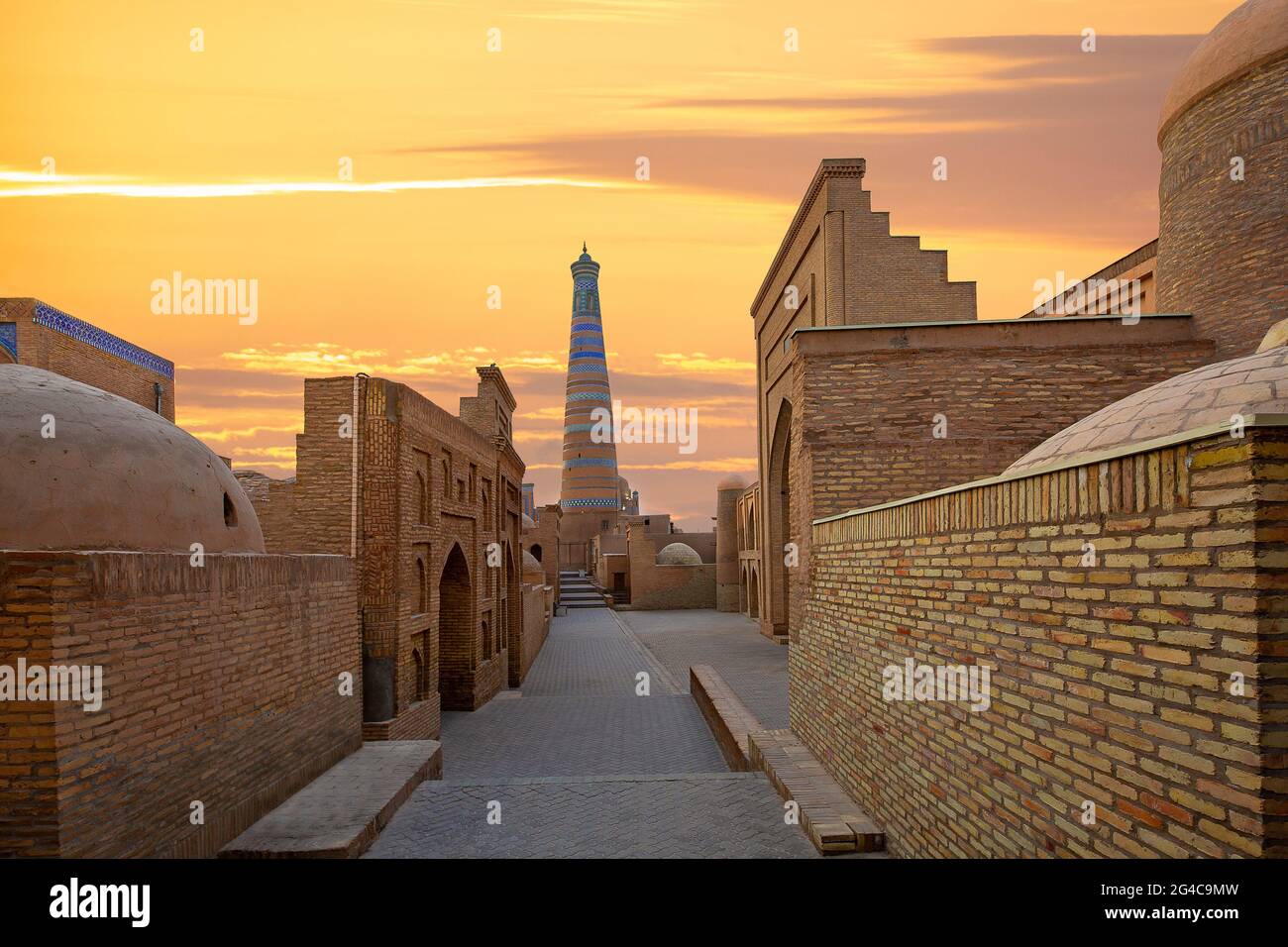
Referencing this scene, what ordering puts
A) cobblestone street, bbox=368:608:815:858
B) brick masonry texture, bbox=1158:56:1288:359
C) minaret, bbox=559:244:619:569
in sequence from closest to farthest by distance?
cobblestone street, bbox=368:608:815:858, brick masonry texture, bbox=1158:56:1288:359, minaret, bbox=559:244:619:569

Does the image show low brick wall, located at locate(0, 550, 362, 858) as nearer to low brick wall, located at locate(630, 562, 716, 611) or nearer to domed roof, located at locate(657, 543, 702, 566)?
low brick wall, located at locate(630, 562, 716, 611)

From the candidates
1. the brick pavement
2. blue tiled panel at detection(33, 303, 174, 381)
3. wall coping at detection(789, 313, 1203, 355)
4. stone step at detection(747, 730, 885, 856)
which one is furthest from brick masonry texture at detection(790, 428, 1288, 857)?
blue tiled panel at detection(33, 303, 174, 381)

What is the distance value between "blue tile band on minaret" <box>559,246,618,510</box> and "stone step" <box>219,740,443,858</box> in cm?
4007

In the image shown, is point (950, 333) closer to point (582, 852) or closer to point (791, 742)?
point (791, 742)

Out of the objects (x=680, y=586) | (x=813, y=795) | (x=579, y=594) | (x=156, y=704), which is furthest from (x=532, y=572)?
(x=156, y=704)

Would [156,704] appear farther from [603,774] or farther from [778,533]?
[778,533]

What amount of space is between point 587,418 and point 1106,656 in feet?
150

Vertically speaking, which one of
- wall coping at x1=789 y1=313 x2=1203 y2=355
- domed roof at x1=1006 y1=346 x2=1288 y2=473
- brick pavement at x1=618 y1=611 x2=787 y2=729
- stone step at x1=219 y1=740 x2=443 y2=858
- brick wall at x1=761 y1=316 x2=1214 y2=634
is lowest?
brick pavement at x1=618 y1=611 x2=787 y2=729

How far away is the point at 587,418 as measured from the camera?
48.0 metres

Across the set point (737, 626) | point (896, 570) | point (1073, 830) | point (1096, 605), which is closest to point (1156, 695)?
point (1096, 605)

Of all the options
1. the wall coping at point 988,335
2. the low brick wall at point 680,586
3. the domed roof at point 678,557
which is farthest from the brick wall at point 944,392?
the domed roof at point 678,557

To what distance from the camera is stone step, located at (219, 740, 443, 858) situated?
16.9 feet

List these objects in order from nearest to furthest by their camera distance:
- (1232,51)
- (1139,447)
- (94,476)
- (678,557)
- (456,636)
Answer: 1. (1139,447)
2. (94,476)
3. (1232,51)
4. (456,636)
5. (678,557)

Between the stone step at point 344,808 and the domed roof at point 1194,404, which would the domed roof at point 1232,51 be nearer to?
the domed roof at point 1194,404
